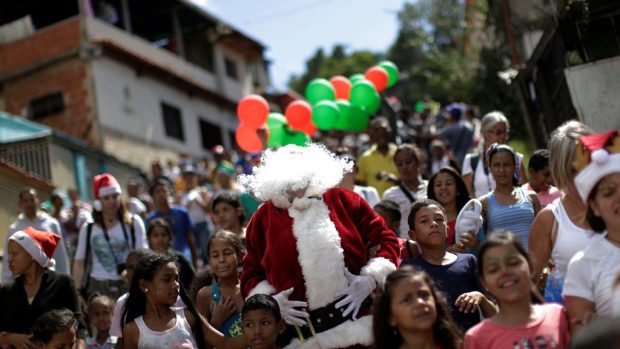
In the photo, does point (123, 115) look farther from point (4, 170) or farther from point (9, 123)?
point (4, 170)

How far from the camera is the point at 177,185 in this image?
17.0m

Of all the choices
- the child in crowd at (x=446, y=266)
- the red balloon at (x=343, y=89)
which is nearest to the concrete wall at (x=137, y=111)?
the red balloon at (x=343, y=89)

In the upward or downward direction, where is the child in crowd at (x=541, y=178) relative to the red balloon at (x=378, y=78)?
downward

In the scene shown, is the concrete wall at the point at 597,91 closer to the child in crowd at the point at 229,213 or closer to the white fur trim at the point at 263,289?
the child in crowd at the point at 229,213

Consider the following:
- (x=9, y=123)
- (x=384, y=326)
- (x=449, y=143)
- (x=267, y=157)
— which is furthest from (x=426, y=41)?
(x=384, y=326)

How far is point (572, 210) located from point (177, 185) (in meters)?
12.6

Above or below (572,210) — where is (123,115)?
above

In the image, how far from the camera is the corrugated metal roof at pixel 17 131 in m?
19.8

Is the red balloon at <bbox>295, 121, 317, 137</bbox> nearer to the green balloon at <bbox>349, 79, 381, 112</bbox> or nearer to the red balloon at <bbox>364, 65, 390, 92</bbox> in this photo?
the green balloon at <bbox>349, 79, 381, 112</bbox>

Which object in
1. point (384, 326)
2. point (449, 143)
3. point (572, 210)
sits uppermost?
point (449, 143)

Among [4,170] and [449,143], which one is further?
[449,143]

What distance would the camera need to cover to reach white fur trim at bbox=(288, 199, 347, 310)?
18.3 ft

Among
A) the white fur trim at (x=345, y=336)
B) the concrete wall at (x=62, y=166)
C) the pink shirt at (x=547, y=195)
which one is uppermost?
the concrete wall at (x=62, y=166)

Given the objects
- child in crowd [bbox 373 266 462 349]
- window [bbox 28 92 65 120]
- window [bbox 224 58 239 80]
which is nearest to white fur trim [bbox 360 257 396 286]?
child in crowd [bbox 373 266 462 349]
